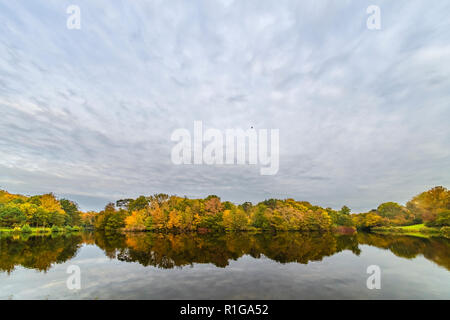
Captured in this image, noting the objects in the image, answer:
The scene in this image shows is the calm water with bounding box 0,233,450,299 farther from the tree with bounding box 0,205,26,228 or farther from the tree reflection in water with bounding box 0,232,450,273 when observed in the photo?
the tree with bounding box 0,205,26,228

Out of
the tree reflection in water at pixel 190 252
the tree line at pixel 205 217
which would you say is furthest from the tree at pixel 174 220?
the tree reflection in water at pixel 190 252

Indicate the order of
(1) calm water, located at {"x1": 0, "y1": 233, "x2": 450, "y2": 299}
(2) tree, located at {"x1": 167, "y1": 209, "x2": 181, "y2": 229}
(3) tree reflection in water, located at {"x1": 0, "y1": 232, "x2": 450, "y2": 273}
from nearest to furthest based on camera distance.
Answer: (1) calm water, located at {"x1": 0, "y1": 233, "x2": 450, "y2": 299}
(3) tree reflection in water, located at {"x1": 0, "y1": 232, "x2": 450, "y2": 273}
(2) tree, located at {"x1": 167, "y1": 209, "x2": 181, "y2": 229}

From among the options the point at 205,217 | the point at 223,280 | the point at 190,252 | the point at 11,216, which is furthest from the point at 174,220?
the point at 223,280

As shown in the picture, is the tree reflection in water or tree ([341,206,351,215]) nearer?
the tree reflection in water

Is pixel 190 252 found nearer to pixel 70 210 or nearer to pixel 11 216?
pixel 11 216

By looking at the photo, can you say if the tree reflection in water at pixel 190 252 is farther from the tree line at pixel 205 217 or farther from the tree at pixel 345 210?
the tree at pixel 345 210

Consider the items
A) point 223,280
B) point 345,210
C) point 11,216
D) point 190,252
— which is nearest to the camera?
point 223,280

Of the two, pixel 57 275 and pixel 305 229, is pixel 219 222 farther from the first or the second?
pixel 57 275

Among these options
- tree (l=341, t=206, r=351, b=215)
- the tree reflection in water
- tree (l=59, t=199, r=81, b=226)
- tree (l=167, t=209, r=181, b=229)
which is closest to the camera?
the tree reflection in water

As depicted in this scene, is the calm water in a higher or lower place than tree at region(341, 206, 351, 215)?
higher

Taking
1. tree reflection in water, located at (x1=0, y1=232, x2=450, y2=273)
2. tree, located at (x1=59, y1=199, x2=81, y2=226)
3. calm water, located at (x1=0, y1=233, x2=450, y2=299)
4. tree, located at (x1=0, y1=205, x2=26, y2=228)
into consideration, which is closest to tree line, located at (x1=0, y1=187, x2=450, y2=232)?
tree, located at (x1=0, y1=205, x2=26, y2=228)

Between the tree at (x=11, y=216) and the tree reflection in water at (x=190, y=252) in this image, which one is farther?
the tree at (x=11, y=216)
